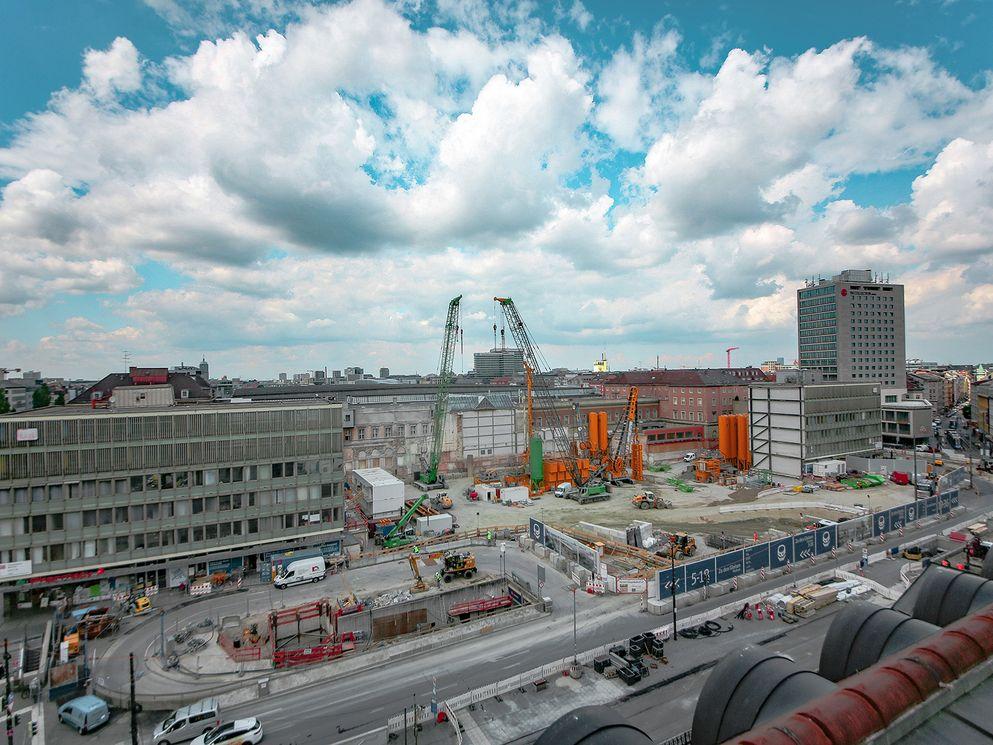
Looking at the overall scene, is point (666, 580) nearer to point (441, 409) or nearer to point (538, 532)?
point (538, 532)

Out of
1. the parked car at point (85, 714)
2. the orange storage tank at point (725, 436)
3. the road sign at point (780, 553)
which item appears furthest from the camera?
the orange storage tank at point (725, 436)

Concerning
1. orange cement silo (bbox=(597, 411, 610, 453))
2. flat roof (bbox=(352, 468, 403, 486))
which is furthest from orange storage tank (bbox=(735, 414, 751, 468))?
flat roof (bbox=(352, 468, 403, 486))

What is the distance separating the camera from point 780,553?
37.5 metres

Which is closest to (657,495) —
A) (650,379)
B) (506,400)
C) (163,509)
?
(506,400)

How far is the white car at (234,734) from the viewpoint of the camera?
21.0 metres

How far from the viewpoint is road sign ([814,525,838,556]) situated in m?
39.7

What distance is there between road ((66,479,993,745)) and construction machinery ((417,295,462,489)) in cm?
3723

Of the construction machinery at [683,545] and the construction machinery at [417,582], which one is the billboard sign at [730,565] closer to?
the construction machinery at [683,545]

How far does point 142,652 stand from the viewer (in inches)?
1181

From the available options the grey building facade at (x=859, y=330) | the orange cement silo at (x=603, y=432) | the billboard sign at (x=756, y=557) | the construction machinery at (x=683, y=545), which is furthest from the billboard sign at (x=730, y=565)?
the grey building facade at (x=859, y=330)

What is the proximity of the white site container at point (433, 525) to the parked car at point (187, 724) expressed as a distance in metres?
29.2

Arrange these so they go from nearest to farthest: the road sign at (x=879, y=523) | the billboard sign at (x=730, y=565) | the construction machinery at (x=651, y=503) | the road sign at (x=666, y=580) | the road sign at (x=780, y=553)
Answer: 1. the road sign at (x=666, y=580)
2. the billboard sign at (x=730, y=565)
3. the road sign at (x=780, y=553)
4. the road sign at (x=879, y=523)
5. the construction machinery at (x=651, y=503)

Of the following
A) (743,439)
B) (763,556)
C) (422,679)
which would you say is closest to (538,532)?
(763,556)

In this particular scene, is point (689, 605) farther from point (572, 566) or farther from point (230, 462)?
point (230, 462)
